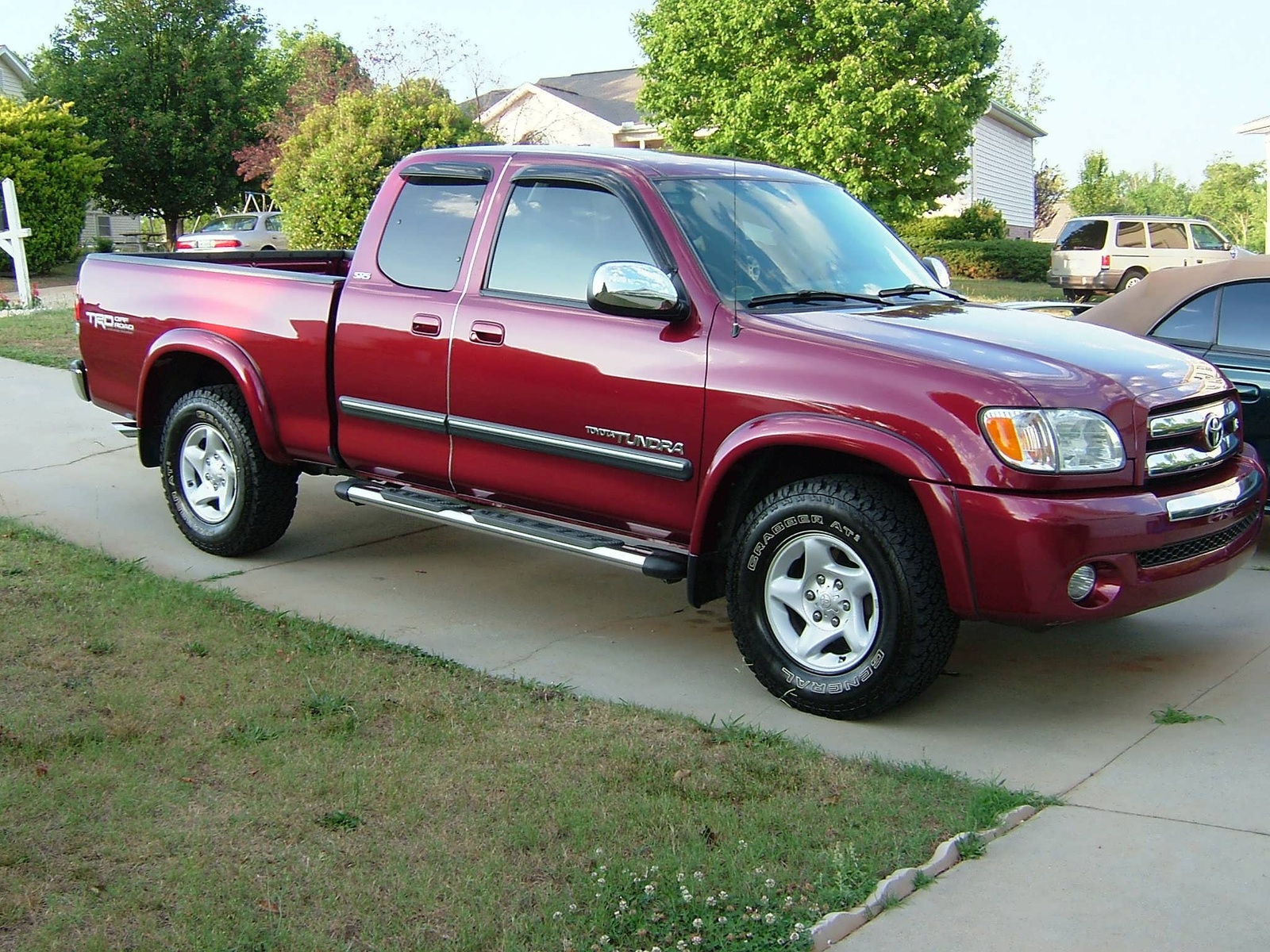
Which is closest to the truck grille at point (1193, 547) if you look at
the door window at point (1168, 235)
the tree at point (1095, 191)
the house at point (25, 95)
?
the door window at point (1168, 235)

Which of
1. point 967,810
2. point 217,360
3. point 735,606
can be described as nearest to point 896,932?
point 967,810

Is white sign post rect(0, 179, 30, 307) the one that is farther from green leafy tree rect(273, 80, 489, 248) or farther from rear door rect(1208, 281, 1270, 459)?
rear door rect(1208, 281, 1270, 459)

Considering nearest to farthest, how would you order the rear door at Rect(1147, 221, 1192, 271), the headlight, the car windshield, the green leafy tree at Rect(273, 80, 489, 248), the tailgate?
the headlight < the tailgate < the green leafy tree at Rect(273, 80, 489, 248) < the rear door at Rect(1147, 221, 1192, 271) < the car windshield

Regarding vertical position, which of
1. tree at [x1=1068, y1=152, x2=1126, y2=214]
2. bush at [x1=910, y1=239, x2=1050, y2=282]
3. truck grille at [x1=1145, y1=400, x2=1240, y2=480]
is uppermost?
tree at [x1=1068, y1=152, x2=1126, y2=214]

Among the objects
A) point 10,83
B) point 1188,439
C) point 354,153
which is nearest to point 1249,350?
point 1188,439

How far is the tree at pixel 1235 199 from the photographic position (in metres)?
82.9

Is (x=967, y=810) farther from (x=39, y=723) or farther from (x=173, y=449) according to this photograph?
(x=173, y=449)

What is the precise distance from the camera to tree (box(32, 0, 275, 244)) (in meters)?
37.4

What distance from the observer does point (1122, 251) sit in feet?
90.9

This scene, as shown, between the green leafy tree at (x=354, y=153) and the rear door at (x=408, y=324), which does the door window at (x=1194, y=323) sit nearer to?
the rear door at (x=408, y=324)

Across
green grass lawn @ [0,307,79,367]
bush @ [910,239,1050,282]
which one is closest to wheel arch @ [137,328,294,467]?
green grass lawn @ [0,307,79,367]

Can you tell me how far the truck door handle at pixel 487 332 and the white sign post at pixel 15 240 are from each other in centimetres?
1511

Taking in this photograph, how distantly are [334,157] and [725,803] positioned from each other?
15.0m

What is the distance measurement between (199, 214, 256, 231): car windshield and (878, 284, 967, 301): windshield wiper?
86.0 ft
